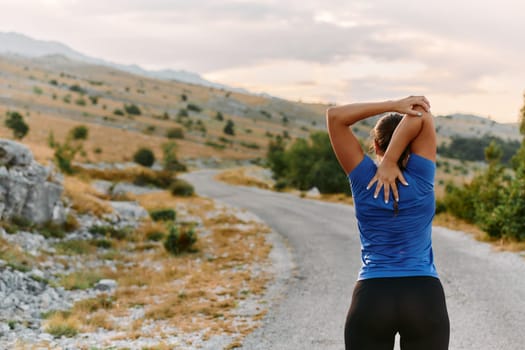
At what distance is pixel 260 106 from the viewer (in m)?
142

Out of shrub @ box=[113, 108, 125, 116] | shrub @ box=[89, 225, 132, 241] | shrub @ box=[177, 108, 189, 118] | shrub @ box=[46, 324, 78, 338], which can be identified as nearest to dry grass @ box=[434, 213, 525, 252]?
shrub @ box=[46, 324, 78, 338]

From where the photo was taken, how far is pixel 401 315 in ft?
8.09

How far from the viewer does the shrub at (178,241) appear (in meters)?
14.4

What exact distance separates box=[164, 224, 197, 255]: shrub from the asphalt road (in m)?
3.01

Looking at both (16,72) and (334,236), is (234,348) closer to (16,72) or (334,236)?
(334,236)

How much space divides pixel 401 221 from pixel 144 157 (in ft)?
156

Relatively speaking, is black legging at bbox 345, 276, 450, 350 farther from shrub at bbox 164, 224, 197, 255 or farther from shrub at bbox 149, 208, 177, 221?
shrub at bbox 149, 208, 177, 221

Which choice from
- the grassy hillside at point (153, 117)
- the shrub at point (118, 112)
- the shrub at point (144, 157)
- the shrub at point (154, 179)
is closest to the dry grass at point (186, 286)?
the grassy hillside at point (153, 117)

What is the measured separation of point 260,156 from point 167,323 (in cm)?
7036

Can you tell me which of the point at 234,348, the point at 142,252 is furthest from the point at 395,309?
the point at 142,252

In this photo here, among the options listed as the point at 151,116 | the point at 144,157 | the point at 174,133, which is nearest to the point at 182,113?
the point at 151,116

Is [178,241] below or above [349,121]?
below

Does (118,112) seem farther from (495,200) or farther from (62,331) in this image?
(62,331)

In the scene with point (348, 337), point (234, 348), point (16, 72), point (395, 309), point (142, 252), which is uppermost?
point (16, 72)
